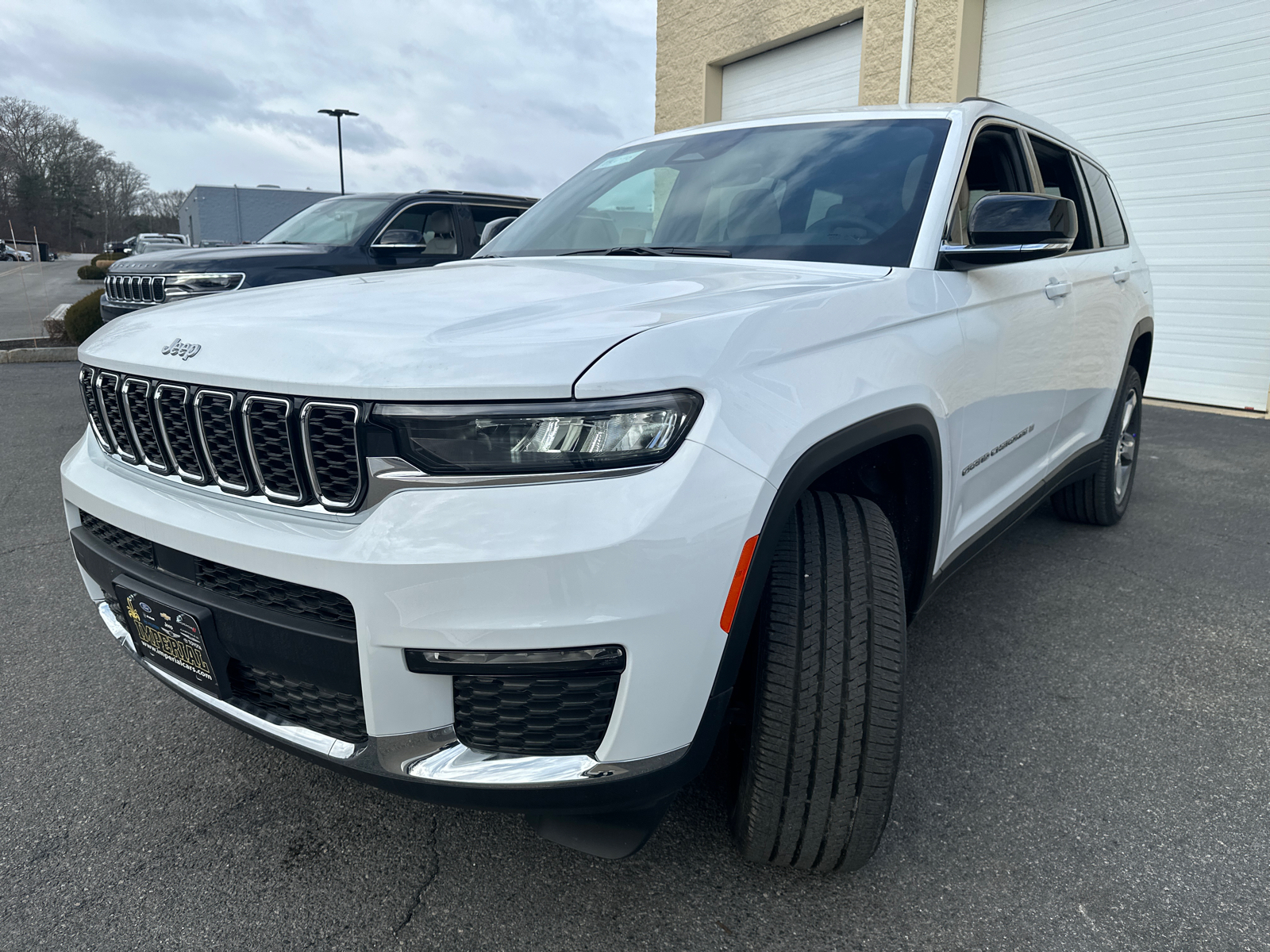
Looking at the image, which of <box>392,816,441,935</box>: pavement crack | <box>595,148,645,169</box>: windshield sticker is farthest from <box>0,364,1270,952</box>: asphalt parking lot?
<box>595,148,645,169</box>: windshield sticker

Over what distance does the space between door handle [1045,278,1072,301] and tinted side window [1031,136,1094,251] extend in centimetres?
39

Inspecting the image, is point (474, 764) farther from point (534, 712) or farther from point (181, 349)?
point (181, 349)

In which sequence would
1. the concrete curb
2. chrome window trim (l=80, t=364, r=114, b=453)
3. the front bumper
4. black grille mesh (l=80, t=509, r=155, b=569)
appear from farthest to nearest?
1. the concrete curb
2. chrome window trim (l=80, t=364, r=114, b=453)
3. black grille mesh (l=80, t=509, r=155, b=569)
4. the front bumper

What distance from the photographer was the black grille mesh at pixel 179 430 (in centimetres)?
170

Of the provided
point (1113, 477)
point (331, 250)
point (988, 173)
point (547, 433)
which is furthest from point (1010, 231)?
point (331, 250)

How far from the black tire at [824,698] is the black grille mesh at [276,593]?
29.1 inches

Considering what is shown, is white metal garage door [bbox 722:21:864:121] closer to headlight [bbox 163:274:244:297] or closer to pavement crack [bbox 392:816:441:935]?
headlight [bbox 163:274:244:297]

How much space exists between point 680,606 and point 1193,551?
3.50 meters

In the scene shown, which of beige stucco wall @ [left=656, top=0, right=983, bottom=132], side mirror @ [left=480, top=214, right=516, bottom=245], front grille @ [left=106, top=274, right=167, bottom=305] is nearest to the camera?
side mirror @ [left=480, top=214, right=516, bottom=245]

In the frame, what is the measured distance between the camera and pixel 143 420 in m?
1.85

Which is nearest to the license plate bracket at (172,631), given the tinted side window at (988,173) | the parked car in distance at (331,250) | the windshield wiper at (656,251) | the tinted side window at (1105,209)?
the windshield wiper at (656,251)

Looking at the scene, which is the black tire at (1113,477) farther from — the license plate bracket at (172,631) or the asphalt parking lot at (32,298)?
the asphalt parking lot at (32,298)

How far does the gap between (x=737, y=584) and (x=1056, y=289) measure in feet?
6.73

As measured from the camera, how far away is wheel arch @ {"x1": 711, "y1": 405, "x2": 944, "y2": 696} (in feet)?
4.83
